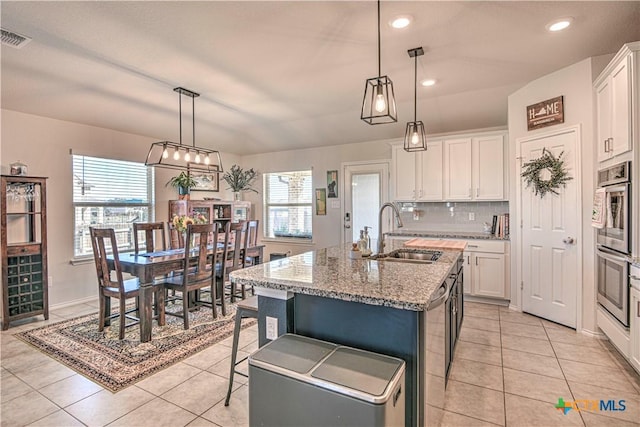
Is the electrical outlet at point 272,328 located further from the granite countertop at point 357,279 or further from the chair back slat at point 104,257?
the chair back slat at point 104,257

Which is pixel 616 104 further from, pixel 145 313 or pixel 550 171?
pixel 145 313

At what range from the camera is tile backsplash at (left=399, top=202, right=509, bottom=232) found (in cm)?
475

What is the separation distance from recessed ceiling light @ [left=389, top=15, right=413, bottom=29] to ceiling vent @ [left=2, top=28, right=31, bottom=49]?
→ 2.88 m

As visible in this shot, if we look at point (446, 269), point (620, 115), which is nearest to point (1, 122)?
point (446, 269)

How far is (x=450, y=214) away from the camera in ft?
16.4

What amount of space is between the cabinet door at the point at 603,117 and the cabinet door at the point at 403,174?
2232mm

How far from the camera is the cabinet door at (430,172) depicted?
4766mm

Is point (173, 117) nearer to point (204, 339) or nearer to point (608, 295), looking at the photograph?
point (204, 339)

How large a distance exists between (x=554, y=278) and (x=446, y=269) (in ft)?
7.38

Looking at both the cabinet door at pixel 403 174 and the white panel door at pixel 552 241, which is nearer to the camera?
the white panel door at pixel 552 241

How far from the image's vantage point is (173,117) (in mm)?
4785

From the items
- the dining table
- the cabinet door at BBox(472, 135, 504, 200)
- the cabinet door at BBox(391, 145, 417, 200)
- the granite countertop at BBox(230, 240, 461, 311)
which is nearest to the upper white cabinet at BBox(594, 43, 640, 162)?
the cabinet door at BBox(472, 135, 504, 200)

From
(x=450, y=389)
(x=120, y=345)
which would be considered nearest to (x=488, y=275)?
(x=450, y=389)

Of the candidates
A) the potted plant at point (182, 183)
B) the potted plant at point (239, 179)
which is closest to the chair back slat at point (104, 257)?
the potted plant at point (182, 183)
